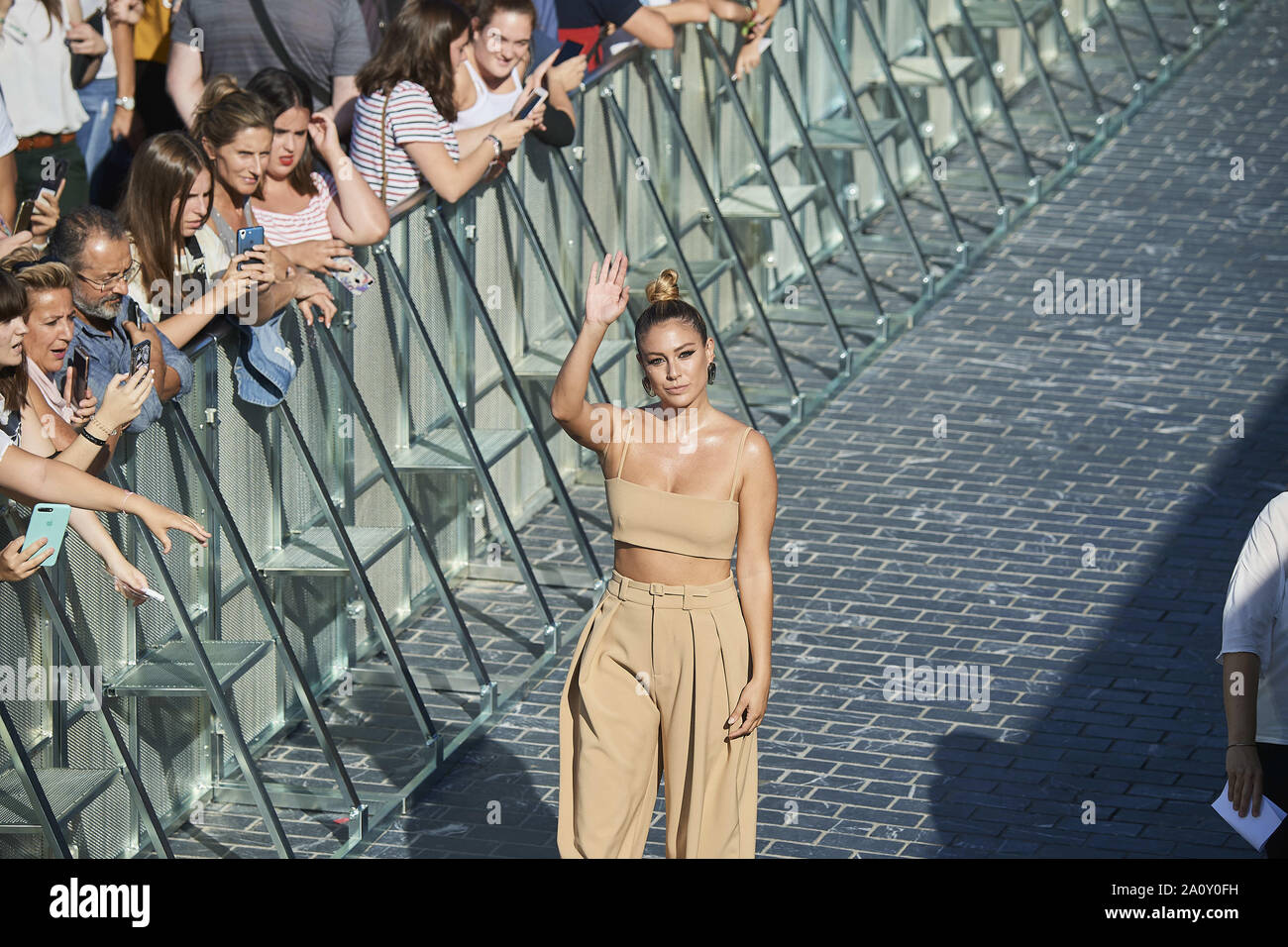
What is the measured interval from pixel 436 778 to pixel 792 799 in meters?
1.43

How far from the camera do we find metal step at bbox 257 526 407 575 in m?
9.43

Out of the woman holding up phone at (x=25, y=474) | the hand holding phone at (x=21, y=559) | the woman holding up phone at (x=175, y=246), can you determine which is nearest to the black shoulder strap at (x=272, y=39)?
the woman holding up phone at (x=175, y=246)

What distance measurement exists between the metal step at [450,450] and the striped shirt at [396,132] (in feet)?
3.64

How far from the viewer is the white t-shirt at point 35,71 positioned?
400 inches

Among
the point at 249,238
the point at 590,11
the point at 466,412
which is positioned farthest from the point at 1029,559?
the point at 249,238

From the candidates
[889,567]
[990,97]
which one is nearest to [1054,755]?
[889,567]

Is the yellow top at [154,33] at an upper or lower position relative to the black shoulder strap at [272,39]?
upper

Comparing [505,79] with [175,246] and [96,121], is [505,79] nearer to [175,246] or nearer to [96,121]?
[96,121]

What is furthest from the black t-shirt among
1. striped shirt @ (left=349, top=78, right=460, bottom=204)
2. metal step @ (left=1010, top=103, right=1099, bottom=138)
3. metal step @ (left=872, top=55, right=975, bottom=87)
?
metal step @ (left=1010, top=103, right=1099, bottom=138)

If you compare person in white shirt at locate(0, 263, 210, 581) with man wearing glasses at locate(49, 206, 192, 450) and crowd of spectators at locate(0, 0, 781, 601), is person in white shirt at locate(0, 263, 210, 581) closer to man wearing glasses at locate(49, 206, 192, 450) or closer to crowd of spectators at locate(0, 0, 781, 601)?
crowd of spectators at locate(0, 0, 781, 601)

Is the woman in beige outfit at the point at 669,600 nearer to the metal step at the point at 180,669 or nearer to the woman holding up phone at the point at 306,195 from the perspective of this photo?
the metal step at the point at 180,669

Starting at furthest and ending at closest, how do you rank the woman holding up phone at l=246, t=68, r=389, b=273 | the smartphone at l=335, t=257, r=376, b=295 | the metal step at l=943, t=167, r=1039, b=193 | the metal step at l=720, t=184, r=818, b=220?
the metal step at l=943, t=167, r=1039, b=193, the metal step at l=720, t=184, r=818, b=220, the smartphone at l=335, t=257, r=376, b=295, the woman holding up phone at l=246, t=68, r=389, b=273

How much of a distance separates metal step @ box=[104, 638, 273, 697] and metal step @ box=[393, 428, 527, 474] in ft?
5.59
